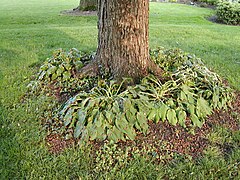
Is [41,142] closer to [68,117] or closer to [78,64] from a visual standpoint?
[68,117]

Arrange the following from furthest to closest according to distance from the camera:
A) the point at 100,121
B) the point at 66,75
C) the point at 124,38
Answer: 1. the point at 66,75
2. the point at 124,38
3. the point at 100,121

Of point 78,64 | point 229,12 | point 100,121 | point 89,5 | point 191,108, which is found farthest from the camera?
point 89,5

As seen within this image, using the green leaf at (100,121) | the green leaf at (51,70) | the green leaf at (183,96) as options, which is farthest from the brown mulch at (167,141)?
the green leaf at (51,70)

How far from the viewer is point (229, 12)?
11.4 meters

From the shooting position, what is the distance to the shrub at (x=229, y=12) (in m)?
11.3

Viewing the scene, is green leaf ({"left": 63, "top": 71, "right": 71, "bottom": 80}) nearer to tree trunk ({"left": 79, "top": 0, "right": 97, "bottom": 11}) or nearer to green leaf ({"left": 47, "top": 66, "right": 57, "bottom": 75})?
green leaf ({"left": 47, "top": 66, "right": 57, "bottom": 75})

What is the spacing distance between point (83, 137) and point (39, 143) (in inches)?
15.9

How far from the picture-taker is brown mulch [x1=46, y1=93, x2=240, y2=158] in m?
2.25

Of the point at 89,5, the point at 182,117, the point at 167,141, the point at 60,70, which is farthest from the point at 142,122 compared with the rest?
the point at 89,5

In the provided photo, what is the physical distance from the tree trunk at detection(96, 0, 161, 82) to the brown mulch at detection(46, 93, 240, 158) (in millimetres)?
748

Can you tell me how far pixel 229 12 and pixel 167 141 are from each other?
10729 millimetres

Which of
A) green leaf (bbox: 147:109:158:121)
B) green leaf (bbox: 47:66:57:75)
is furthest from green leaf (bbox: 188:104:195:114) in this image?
green leaf (bbox: 47:66:57:75)

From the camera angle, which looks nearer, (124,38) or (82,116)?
(82,116)

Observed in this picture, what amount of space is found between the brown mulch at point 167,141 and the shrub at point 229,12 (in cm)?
1014
